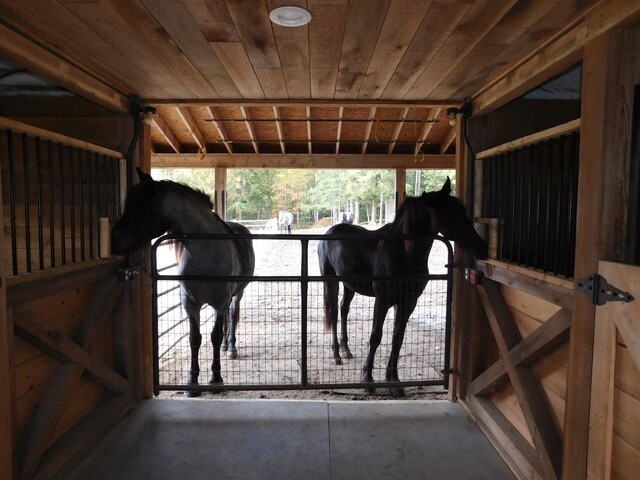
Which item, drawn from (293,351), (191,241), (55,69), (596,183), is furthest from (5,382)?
(293,351)

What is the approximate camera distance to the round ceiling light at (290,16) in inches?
59.9

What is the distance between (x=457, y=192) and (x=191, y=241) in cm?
204

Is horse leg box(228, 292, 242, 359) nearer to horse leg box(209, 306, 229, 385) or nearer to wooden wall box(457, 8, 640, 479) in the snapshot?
horse leg box(209, 306, 229, 385)

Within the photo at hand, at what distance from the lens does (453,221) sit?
A: 2498 mm

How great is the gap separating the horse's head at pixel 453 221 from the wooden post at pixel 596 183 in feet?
3.00

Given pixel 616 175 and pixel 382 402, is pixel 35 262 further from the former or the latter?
pixel 616 175

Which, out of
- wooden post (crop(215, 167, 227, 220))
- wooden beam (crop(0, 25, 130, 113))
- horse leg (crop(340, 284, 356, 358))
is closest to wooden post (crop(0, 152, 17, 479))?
wooden beam (crop(0, 25, 130, 113))

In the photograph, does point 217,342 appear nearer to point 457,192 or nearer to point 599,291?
point 457,192

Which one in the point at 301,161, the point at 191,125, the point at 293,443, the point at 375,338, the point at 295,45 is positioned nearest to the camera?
the point at 295,45

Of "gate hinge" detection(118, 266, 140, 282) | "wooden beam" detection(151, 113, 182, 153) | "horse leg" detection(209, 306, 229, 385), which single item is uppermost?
"wooden beam" detection(151, 113, 182, 153)

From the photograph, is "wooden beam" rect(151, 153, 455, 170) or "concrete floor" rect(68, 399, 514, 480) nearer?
"concrete floor" rect(68, 399, 514, 480)

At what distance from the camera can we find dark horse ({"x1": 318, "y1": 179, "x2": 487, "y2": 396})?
8.34 feet

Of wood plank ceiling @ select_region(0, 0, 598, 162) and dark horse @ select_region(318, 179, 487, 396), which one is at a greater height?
wood plank ceiling @ select_region(0, 0, 598, 162)

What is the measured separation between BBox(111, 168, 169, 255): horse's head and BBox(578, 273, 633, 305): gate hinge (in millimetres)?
2506
